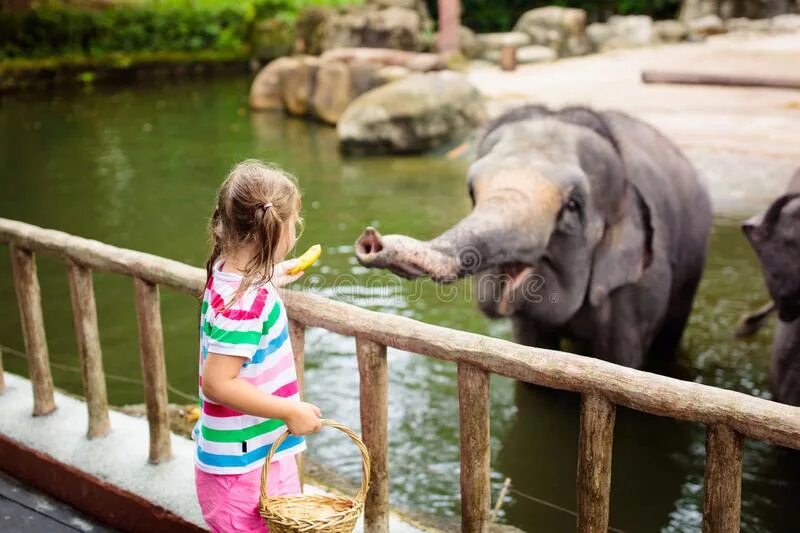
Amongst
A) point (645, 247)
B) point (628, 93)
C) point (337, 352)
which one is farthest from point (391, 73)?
point (645, 247)

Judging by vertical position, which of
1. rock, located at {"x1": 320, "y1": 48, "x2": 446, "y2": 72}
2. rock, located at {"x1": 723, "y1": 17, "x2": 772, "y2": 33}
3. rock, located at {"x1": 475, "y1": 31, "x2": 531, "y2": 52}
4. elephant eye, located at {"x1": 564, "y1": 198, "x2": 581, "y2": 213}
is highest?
elephant eye, located at {"x1": 564, "y1": 198, "x2": 581, "y2": 213}

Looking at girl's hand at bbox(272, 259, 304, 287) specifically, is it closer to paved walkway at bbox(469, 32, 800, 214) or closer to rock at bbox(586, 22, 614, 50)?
paved walkway at bbox(469, 32, 800, 214)

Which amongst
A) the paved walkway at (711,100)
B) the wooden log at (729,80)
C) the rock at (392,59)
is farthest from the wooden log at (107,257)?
the rock at (392,59)

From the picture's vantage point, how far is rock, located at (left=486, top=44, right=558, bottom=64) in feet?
52.7

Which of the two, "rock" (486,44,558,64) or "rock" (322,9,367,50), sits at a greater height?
"rock" (322,9,367,50)

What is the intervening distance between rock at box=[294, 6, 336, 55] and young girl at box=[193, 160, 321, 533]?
606 inches

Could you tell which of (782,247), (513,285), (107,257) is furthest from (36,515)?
(782,247)

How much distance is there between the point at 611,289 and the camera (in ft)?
14.3

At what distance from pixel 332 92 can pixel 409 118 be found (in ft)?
8.53

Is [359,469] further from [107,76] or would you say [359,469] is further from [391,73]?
[107,76]

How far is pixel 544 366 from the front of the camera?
2291 millimetres

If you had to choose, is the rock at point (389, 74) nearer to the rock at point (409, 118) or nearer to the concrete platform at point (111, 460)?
the rock at point (409, 118)

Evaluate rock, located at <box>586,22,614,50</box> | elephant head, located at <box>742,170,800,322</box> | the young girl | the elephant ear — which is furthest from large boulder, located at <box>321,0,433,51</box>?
the young girl

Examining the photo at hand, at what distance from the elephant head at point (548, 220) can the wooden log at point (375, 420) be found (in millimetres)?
1003
